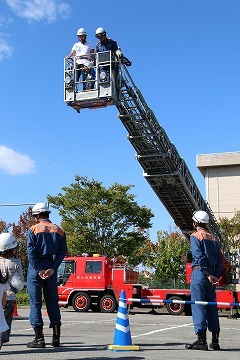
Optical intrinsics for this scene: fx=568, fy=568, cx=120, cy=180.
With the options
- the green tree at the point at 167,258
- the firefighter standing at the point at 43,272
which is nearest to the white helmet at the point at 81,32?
the firefighter standing at the point at 43,272

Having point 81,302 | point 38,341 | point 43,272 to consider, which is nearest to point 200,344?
point 38,341

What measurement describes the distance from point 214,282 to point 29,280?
2.41m

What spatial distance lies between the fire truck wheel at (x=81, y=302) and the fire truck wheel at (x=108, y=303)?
56cm

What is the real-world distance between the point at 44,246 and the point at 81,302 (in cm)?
1537

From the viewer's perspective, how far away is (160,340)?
855cm

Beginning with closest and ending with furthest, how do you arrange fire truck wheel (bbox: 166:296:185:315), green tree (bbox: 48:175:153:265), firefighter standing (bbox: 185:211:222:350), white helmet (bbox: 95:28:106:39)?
firefighter standing (bbox: 185:211:222:350) → white helmet (bbox: 95:28:106:39) → fire truck wheel (bbox: 166:296:185:315) → green tree (bbox: 48:175:153:265)

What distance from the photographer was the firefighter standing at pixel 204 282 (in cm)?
730

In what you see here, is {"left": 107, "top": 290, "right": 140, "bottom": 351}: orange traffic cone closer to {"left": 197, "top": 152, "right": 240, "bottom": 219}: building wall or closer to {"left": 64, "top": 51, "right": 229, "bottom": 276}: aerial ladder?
{"left": 64, "top": 51, "right": 229, "bottom": 276}: aerial ladder

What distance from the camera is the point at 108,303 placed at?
2183 centimetres

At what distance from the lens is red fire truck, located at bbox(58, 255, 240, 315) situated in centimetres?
2192

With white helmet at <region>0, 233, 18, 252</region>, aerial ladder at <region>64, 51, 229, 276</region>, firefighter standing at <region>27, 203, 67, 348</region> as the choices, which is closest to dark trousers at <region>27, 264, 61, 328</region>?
firefighter standing at <region>27, 203, 67, 348</region>

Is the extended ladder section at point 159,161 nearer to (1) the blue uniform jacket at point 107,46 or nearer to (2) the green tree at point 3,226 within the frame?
(1) the blue uniform jacket at point 107,46

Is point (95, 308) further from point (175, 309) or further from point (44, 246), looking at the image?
point (44, 246)

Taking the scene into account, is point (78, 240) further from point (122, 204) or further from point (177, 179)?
point (177, 179)
